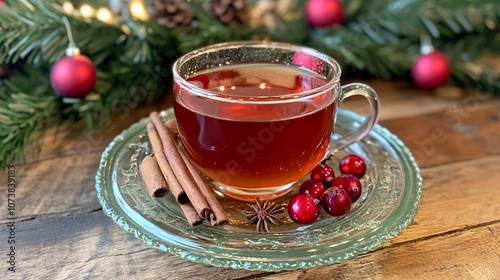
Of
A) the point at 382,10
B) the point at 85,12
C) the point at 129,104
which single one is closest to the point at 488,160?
the point at 382,10

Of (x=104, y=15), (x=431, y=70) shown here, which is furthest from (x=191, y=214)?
(x=431, y=70)

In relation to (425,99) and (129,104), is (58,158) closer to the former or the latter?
(129,104)

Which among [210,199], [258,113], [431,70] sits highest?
[258,113]

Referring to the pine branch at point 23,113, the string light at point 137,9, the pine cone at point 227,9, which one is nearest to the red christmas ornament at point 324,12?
the pine cone at point 227,9

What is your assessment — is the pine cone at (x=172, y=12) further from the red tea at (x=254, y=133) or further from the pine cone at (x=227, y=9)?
the red tea at (x=254, y=133)

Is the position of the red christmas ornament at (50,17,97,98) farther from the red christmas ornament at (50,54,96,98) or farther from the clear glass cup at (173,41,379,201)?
the clear glass cup at (173,41,379,201)

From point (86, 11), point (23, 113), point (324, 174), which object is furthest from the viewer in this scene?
point (86, 11)

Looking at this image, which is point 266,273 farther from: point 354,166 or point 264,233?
point 354,166
